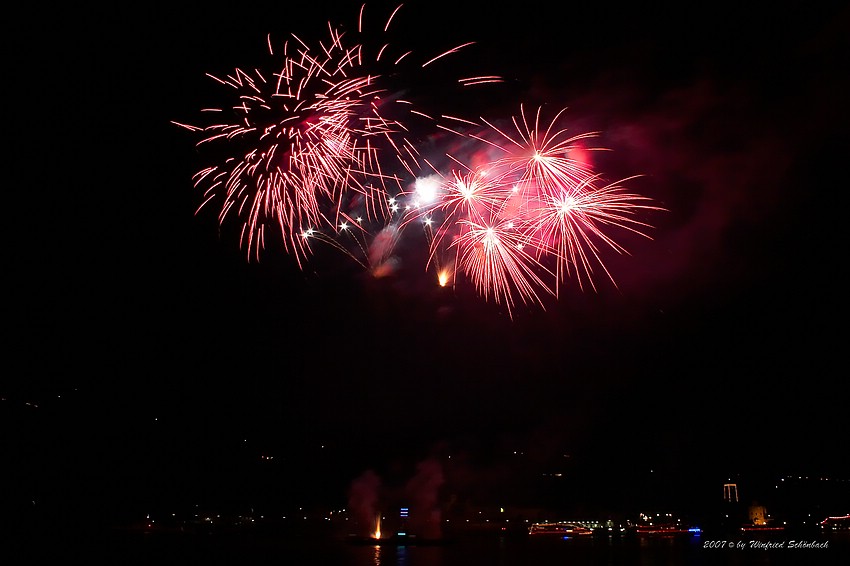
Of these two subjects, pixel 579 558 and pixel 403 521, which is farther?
pixel 403 521

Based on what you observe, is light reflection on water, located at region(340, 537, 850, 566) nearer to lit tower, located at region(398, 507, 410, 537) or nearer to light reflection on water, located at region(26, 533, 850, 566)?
light reflection on water, located at region(26, 533, 850, 566)

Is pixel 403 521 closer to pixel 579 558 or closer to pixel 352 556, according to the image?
pixel 352 556

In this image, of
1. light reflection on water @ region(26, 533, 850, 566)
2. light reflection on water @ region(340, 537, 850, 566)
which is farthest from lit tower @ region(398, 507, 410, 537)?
light reflection on water @ region(340, 537, 850, 566)

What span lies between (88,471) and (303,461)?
70.5ft

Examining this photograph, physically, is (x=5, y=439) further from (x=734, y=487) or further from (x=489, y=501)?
(x=734, y=487)

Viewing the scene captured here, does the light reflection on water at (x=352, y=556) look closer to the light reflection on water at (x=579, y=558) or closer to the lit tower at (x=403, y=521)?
the light reflection on water at (x=579, y=558)

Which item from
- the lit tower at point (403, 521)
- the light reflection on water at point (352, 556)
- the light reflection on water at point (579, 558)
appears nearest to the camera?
the light reflection on water at point (352, 556)

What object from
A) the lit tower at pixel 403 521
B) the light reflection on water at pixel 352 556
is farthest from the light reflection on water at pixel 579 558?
the lit tower at pixel 403 521

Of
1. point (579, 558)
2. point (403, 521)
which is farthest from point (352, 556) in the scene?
point (403, 521)

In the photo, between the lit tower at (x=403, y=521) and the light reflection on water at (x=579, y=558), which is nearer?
the light reflection on water at (x=579, y=558)

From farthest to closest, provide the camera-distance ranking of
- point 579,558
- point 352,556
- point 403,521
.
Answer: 1. point 403,521
2. point 352,556
3. point 579,558

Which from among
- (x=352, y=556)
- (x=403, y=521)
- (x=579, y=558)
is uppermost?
(x=352, y=556)

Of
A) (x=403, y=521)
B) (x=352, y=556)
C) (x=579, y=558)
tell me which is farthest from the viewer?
(x=403, y=521)

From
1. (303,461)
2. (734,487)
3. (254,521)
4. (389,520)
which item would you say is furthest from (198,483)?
(734,487)
